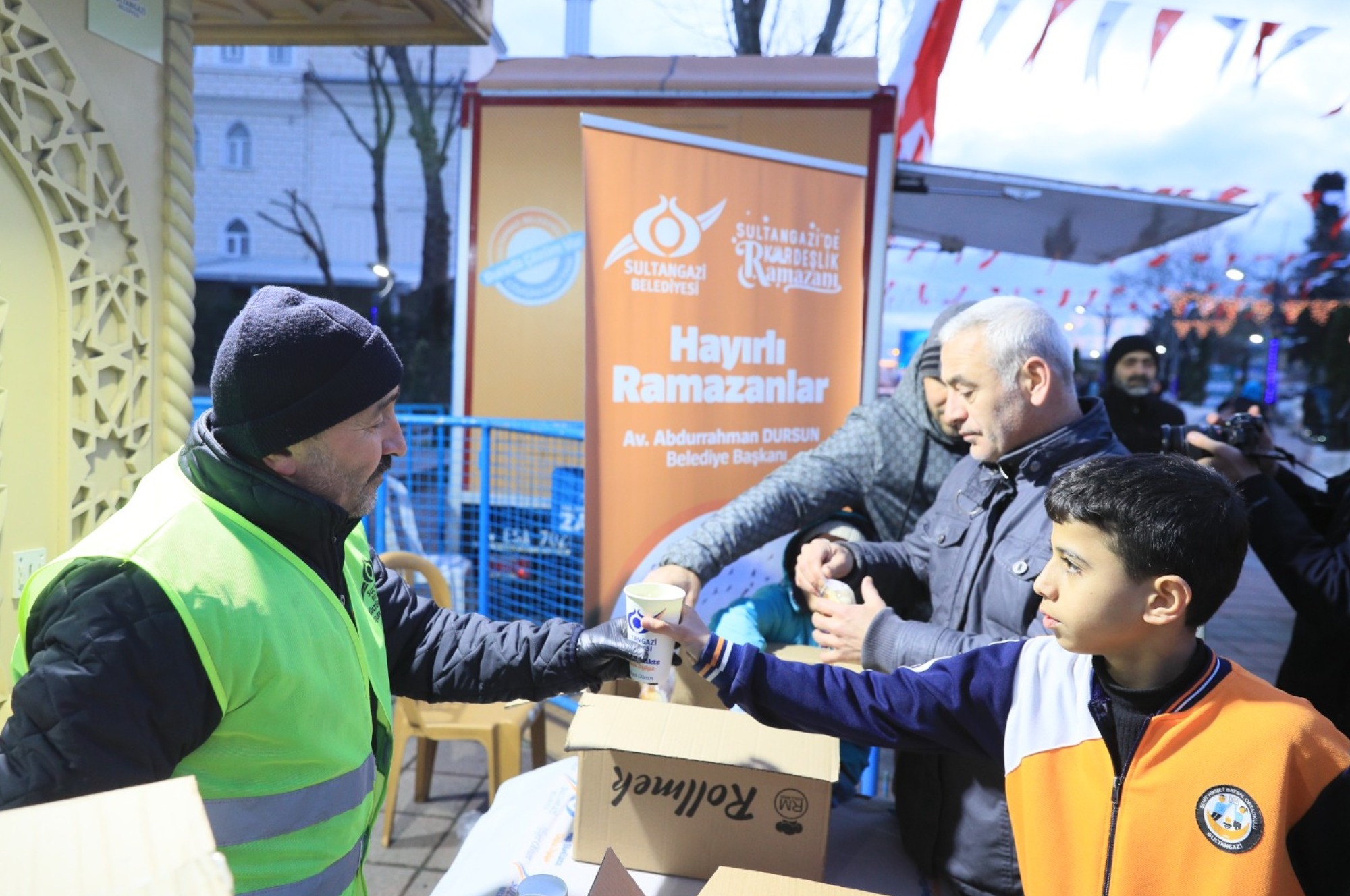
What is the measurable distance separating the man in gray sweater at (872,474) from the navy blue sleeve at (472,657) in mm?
764

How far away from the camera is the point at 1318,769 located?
1278 mm

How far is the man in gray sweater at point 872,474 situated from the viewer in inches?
102

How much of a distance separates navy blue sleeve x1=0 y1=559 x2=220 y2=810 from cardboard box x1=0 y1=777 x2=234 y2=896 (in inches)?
15.7

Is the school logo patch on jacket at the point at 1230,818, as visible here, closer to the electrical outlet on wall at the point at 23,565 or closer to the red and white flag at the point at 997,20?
the electrical outlet on wall at the point at 23,565

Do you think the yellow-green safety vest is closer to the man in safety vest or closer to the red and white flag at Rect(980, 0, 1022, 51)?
the man in safety vest

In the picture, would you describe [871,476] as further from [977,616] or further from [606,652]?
[606,652]

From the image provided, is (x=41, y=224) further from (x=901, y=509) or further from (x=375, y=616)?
(x=901, y=509)

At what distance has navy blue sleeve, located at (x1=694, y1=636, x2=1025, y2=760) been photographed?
159 centimetres

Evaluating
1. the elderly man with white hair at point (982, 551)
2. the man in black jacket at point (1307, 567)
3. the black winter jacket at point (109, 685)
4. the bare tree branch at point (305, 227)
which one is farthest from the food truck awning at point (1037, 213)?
the bare tree branch at point (305, 227)

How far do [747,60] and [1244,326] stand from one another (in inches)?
335

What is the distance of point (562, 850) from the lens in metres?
1.84

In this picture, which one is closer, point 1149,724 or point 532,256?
point 1149,724

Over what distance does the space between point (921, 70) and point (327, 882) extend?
5984 mm

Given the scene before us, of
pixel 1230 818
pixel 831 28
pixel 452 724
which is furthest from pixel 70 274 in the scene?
pixel 831 28
